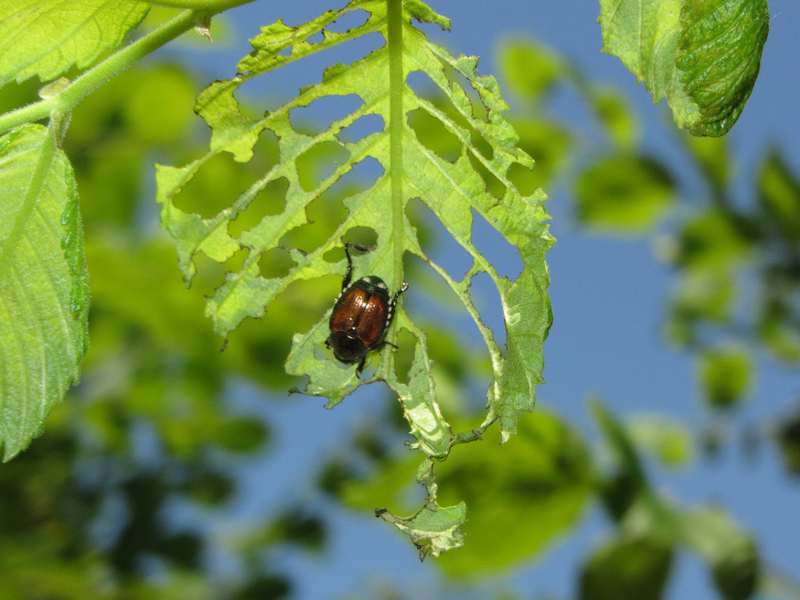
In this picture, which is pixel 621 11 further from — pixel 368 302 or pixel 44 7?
pixel 44 7

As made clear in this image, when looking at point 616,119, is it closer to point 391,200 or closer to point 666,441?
point 666,441

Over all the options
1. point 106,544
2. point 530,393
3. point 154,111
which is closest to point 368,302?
point 530,393

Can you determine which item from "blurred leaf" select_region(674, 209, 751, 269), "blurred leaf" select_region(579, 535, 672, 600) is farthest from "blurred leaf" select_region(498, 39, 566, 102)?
"blurred leaf" select_region(579, 535, 672, 600)

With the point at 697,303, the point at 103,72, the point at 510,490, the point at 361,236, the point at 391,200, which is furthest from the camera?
the point at 697,303

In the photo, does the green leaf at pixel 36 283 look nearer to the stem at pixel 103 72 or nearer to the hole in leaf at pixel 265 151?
the stem at pixel 103 72

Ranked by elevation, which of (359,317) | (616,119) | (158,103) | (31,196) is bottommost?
(158,103)

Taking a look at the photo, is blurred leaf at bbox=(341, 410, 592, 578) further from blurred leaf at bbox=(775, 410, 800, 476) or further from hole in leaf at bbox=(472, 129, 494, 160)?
blurred leaf at bbox=(775, 410, 800, 476)

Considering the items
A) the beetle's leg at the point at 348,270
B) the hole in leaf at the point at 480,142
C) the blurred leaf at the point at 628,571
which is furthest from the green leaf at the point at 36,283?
the blurred leaf at the point at 628,571

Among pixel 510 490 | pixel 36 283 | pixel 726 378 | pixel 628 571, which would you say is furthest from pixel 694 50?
pixel 726 378
